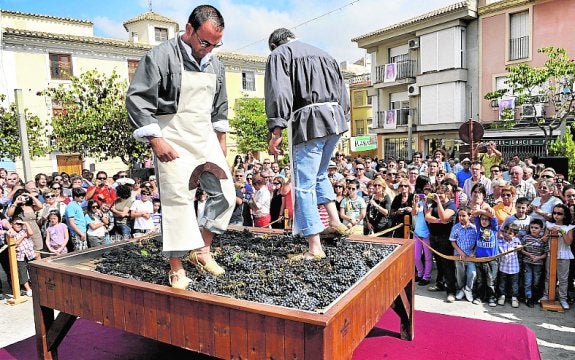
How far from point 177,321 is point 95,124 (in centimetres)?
1682

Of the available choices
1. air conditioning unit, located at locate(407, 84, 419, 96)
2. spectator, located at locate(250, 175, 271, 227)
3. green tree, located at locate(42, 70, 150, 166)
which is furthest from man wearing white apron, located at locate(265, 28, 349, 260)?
air conditioning unit, located at locate(407, 84, 419, 96)

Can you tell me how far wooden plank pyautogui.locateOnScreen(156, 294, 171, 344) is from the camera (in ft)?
8.54

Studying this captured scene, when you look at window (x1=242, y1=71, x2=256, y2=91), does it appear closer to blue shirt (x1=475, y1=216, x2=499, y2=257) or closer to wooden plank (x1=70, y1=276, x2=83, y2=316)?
blue shirt (x1=475, y1=216, x2=499, y2=257)

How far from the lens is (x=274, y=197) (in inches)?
341

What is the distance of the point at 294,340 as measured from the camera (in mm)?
2170

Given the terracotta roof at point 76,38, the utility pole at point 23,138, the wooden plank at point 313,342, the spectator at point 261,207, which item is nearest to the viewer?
the wooden plank at point 313,342

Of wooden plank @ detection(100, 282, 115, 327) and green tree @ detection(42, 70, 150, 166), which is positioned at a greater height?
green tree @ detection(42, 70, 150, 166)

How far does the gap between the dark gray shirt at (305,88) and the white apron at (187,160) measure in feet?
1.50

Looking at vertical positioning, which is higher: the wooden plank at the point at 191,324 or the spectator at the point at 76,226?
the wooden plank at the point at 191,324

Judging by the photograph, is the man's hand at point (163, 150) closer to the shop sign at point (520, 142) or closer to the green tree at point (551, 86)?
the green tree at point (551, 86)

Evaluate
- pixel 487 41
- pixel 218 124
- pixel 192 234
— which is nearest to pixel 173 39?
pixel 218 124

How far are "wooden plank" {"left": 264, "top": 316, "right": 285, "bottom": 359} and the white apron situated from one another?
2.89ft

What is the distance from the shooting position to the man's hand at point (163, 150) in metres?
2.79

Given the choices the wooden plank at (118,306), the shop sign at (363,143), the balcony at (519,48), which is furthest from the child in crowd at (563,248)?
the shop sign at (363,143)
